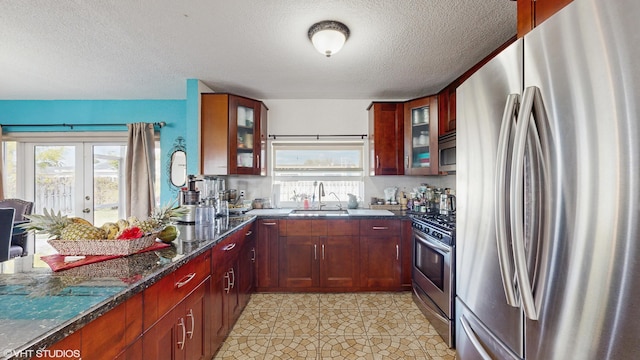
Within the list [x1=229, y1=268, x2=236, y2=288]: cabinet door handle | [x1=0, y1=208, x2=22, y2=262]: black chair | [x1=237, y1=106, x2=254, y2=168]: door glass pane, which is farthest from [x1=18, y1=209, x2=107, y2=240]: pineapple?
Answer: [x1=0, y1=208, x2=22, y2=262]: black chair

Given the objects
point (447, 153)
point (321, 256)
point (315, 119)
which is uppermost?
point (315, 119)

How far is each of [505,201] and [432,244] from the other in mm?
1507

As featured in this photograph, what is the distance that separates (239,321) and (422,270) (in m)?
1.77

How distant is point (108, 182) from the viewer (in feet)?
12.5

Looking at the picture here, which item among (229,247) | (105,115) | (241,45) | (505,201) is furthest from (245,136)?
(505,201)

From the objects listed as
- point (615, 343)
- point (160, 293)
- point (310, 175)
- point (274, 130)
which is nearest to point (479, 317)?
point (615, 343)

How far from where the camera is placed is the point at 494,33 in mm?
2086

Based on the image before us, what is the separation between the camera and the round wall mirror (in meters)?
3.76

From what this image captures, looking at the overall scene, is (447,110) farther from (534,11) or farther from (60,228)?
(60,228)

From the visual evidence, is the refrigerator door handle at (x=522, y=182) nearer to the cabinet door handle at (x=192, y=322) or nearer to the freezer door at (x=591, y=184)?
the freezer door at (x=591, y=184)

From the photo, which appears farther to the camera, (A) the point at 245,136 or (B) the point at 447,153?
(A) the point at 245,136

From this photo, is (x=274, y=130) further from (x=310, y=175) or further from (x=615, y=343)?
(x=615, y=343)

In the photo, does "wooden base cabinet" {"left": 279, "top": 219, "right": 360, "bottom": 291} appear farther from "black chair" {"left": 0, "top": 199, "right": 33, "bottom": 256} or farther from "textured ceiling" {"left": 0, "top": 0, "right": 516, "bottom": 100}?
"black chair" {"left": 0, "top": 199, "right": 33, "bottom": 256}

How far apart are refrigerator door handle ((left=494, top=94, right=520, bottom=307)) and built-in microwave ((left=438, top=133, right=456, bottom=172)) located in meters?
1.84
